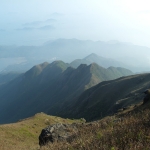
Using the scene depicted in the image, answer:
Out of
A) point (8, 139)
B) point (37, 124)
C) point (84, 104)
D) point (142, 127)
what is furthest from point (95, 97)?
point (142, 127)

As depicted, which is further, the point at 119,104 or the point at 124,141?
the point at 119,104

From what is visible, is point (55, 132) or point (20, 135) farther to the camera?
point (20, 135)

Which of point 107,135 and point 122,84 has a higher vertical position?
point 107,135

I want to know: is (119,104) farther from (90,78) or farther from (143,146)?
(90,78)

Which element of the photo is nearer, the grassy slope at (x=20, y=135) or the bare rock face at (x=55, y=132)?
the bare rock face at (x=55, y=132)

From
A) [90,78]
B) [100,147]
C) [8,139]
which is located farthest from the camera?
[90,78]

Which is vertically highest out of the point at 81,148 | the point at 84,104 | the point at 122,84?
the point at 81,148

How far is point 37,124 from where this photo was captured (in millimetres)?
35062

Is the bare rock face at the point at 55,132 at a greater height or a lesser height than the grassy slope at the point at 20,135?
greater

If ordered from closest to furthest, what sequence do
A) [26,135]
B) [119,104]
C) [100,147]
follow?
1. [100,147]
2. [26,135]
3. [119,104]

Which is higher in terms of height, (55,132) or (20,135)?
(55,132)

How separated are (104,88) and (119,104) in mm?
49018

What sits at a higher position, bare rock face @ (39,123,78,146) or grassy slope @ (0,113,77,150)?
bare rock face @ (39,123,78,146)

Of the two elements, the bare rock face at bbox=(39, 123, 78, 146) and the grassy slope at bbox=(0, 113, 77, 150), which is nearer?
the bare rock face at bbox=(39, 123, 78, 146)
